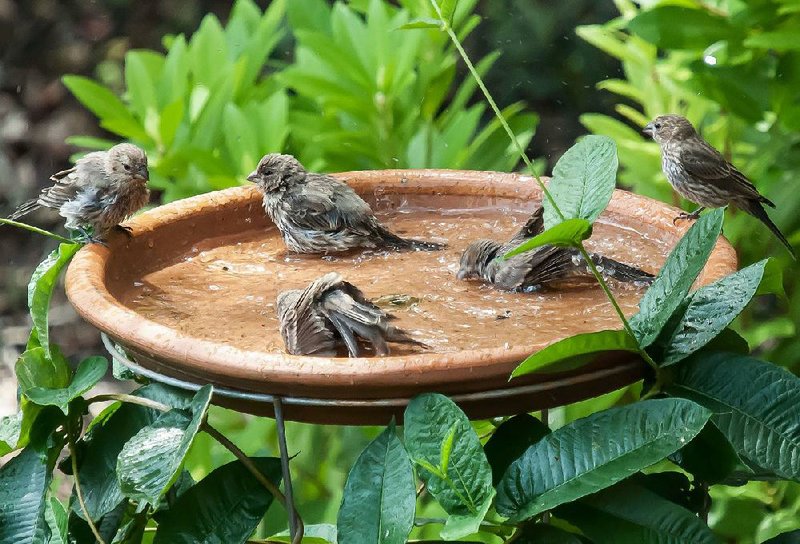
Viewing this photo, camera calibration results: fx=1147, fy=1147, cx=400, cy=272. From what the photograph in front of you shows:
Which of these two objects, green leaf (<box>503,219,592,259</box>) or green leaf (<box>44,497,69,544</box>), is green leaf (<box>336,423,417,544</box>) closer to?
green leaf (<box>503,219,592,259</box>)

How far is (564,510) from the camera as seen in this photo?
1.78 m

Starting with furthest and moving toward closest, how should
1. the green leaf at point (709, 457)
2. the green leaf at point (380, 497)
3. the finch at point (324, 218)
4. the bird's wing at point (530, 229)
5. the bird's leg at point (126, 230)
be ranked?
the finch at point (324, 218) → the bird's leg at point (126, 230) → the bird's wing at point (530, 229) → the green leaf at point (709, 457) → the green leaf at point (380, 497)

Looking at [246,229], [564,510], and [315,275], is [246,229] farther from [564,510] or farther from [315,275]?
[564,510]

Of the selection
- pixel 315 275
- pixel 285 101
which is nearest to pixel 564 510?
pixel 315 275

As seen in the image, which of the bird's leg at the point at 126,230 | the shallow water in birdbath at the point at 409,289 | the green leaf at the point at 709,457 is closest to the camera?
the green leaf at the point at 709,457

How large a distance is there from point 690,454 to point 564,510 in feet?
0.76

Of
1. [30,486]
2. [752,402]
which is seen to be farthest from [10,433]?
[752,402]

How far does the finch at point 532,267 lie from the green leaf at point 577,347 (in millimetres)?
671

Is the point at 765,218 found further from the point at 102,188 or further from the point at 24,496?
the point at 24,496

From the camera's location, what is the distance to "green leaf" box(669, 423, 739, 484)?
5.84 feet

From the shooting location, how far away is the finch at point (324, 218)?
2.87 m

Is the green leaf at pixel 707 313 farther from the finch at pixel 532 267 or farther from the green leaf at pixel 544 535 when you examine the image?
the finch at pixel 532 267

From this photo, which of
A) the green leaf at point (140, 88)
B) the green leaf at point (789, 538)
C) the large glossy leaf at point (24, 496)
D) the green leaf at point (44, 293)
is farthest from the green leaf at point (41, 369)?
the green leaf at point (140, 88)

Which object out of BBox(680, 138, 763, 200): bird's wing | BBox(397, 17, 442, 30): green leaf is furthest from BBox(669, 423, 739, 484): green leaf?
BBox(680, 138, 763, 200): bird's wing
